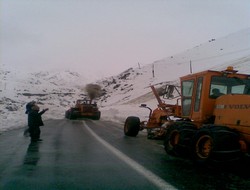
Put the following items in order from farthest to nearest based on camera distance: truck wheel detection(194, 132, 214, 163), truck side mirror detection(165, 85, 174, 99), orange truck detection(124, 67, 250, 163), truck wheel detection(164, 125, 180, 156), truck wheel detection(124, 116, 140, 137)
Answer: truck wheel detection(124, 116, 140, 137), truck side mirror detection(165, 85, 174, 99), truck wheel detection(164, 125, 180, 156), truck wheel detection(194, 132, 214, 163), orange truck detection(124, 67, 250, 163)

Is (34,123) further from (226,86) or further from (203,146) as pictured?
(203,146)

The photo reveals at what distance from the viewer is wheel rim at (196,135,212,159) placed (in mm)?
9438

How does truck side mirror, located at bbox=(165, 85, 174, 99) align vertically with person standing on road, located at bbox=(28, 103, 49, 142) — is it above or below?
above

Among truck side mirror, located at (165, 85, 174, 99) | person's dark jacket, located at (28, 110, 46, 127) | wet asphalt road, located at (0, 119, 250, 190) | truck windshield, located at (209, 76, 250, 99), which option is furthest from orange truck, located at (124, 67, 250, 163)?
person's dark jacket, located at (28, 110, 46, 127)

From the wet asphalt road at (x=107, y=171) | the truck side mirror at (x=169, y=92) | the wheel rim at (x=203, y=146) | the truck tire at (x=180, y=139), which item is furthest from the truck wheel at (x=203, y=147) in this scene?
the truck side mirror at (x=169, y=92)

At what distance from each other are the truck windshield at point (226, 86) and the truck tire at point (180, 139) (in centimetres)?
115

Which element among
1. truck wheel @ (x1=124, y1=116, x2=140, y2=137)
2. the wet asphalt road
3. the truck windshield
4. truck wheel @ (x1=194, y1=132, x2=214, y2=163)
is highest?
the truck windshield

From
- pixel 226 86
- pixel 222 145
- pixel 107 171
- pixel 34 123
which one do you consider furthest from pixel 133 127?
pixel 107 171

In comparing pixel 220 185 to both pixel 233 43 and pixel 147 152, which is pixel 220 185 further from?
pixel 233 43

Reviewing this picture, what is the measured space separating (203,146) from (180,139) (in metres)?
0.95

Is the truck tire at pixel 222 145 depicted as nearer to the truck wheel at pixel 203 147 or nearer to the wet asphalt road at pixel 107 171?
the truck wheel at pixel 203 147

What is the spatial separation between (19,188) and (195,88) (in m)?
6.70

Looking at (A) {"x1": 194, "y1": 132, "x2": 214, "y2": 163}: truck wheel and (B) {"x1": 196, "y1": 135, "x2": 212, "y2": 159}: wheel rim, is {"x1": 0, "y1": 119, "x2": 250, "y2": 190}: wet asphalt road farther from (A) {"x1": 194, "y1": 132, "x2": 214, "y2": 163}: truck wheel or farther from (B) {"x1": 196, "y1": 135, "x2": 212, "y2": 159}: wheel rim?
(B) {"x1": 196, "y1": 135, "x2": 212, "y2": 159}: wheel rim

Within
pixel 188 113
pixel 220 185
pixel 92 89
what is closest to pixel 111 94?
pixel 92 89
